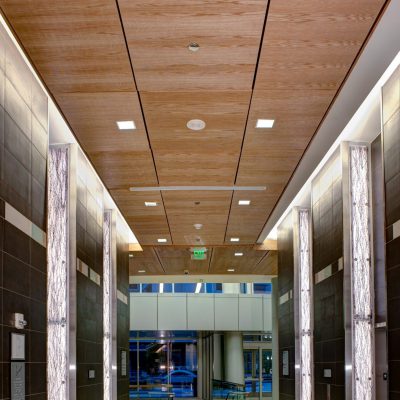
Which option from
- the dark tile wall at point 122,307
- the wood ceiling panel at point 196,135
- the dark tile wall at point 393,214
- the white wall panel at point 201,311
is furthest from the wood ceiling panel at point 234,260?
the dark tile wall at point 393,214

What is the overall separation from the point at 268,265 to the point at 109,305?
8319mm

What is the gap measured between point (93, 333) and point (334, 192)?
4458mm

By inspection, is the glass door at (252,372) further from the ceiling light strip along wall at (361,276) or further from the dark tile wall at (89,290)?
the ceiling light strip along wall at (361,276)

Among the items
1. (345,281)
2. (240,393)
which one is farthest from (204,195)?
(240,393)

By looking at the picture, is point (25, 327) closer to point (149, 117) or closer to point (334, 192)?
point (149, 117)

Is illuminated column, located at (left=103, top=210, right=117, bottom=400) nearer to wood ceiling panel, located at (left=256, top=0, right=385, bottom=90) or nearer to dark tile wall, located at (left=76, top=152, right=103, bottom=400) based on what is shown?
dark tile wall, located at (left=76, top=152, right=103, bottom=400)

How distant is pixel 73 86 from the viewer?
7.83 m

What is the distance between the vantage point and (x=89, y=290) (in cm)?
1195

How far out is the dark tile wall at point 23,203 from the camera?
6.71 metres

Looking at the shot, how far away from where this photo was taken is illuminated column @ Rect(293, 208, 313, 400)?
14.2m

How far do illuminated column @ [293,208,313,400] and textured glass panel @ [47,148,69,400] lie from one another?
5.52m

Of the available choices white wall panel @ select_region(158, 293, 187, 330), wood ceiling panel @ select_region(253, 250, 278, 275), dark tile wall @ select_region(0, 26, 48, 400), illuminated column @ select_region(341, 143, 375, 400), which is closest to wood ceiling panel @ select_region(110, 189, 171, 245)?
wood ceiling panel @ select_region(253, 250, 278, 275)

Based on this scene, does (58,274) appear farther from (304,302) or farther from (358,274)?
(304,302)

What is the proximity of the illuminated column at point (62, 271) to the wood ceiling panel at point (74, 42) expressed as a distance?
2.37m
